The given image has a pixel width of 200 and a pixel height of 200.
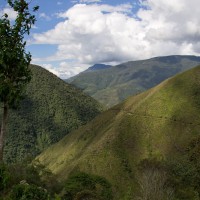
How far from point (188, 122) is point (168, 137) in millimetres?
10238

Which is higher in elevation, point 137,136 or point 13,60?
point 13,60

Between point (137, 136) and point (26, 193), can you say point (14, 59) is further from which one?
point (137, 136)

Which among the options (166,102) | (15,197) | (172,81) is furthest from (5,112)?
(172,81)

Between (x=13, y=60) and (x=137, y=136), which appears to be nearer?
(x=13, y=60)

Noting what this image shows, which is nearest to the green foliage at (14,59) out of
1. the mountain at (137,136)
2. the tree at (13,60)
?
the tree at (13,60)

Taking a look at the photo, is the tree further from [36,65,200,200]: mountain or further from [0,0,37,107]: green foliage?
[36,65,200,200]: mountain

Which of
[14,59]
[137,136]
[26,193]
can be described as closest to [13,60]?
[14,59]

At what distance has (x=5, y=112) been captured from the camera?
25281mm

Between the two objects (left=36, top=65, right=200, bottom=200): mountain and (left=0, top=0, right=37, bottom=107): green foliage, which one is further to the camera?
(left=36, top=65, right=200, bottom=200): mountain

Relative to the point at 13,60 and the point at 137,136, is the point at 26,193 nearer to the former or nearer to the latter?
the point at 13,60

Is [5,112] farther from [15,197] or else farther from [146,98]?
[146,98]

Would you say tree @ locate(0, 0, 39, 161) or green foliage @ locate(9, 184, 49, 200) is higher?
tree @ locate(0, 0, 39, 161)

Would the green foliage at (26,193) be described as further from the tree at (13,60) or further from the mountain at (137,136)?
the mountain at (137,136)

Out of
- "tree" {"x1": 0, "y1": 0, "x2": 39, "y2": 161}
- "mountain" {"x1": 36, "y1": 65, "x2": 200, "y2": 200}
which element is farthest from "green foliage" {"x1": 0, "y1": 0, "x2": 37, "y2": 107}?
"mountain" {"x1": 36, "y1": 65, "x2": 200, "y2": 200}
